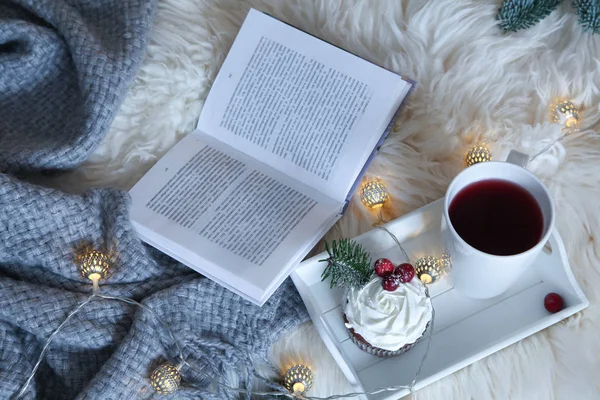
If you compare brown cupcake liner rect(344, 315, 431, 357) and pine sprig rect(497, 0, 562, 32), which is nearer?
brown cupcake liner rect(344, 315, 431, 357)

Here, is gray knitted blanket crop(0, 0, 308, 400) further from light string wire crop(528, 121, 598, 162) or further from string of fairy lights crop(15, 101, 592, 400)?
light string wire crop(528, 121, 598, 162)

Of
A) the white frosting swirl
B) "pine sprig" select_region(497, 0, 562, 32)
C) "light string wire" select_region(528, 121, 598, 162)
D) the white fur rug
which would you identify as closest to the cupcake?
the white frosting swirl

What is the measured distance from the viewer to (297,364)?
0.75m

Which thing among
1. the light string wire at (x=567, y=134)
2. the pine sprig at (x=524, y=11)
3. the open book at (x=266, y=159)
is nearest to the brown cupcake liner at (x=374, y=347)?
the open book at (x=266, y=159)

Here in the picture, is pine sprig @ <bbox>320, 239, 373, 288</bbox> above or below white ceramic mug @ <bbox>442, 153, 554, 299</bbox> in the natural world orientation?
below

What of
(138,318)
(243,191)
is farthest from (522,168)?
(138,318)

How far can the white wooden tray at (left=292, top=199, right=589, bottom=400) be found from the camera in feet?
2.23

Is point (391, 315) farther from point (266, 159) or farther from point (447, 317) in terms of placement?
point (266, 159)

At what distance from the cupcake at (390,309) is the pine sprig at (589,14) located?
44 cm

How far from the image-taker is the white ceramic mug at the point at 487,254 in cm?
62

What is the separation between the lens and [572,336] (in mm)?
706

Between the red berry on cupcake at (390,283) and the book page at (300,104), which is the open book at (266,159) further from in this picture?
the red berry on cupcake at (390,283)

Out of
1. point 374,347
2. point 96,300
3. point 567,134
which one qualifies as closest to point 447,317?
point 374,347

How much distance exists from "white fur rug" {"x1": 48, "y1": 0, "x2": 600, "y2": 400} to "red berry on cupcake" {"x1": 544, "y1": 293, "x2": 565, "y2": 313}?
27 millimetres
